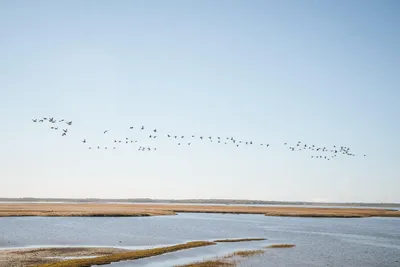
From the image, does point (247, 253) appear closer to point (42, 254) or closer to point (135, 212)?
point (42, 254)

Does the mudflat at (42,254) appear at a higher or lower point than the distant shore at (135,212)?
higher

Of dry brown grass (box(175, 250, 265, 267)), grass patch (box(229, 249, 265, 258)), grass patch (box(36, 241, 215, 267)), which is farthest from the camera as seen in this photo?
grass patch (box(229, 249, 265, 258))

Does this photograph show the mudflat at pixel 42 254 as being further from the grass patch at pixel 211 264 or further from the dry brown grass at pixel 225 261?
the dry brown grass at pixel 225 261

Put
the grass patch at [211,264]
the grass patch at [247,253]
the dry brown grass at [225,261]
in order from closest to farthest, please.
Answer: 1. the grass patch at [211,264]
2. the dry brown grass at [225,261]
3. the grass patch at [247,253]

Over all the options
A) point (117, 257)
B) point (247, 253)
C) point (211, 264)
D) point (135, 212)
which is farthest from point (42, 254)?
point (135, 212)

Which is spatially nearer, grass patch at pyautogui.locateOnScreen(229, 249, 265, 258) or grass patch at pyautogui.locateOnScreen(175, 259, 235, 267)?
grass patch at pyautogui.locateOnScreen(175, 259, 235, 267)

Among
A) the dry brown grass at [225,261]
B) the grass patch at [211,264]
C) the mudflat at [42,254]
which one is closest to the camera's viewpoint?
the mudflat at [42,254]

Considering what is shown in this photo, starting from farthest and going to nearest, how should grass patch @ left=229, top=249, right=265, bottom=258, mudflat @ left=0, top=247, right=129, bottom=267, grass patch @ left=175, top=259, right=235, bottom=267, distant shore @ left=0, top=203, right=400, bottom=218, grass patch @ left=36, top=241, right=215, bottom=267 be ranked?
distant shore @ left=0, top=203, right=400, bottom=218, grass patch @ left=229, top=249, right=265, bottom=258, grass patch @ left=175, top=259, right=235, bottom=267, mudflat @ left=0, top=247, right=129, bottom=267, grass patch @ left=36, top=241, right=215, bottom=267

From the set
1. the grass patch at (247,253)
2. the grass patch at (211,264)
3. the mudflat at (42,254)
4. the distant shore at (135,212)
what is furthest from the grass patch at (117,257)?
the distant shore at (135,212)

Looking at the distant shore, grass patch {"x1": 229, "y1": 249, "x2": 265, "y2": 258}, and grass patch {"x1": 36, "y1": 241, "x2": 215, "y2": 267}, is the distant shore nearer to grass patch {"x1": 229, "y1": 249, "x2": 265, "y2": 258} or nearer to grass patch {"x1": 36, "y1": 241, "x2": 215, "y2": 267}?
grass patch {"x1": 36, "y1": 241, "x2": 215, "y2": 267}

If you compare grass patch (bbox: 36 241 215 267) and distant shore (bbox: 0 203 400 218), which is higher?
grass patch (bbox: 36 241 215 267)

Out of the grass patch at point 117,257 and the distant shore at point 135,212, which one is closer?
the grass patch at point 117,257

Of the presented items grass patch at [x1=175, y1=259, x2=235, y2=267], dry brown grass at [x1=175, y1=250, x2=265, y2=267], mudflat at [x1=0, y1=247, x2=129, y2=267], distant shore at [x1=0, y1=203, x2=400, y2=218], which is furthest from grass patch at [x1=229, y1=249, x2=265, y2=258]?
distant shore at [x1=0, y1=203, x2=400, y2=218]

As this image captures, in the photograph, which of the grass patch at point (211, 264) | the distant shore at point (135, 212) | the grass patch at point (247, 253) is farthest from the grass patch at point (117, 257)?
the distant shore at point (135, 212)
